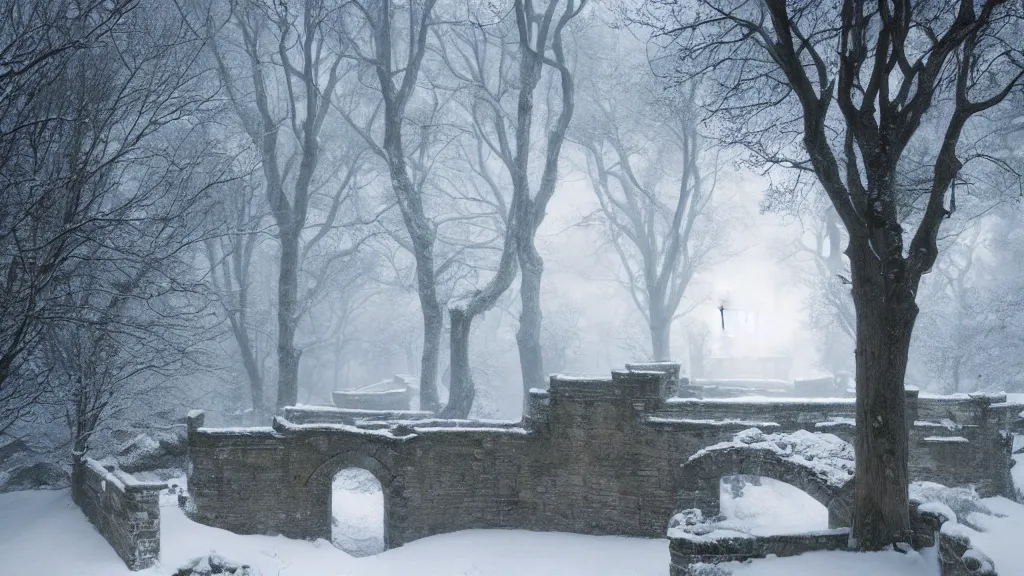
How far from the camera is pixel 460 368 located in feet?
55.3

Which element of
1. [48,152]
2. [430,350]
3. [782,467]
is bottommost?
[782,467]

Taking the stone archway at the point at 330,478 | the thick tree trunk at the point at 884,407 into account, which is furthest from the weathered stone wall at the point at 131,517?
the thick tree trunk at the point at 884,407

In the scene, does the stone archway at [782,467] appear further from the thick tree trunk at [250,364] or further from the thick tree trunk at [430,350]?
the thick tree trunk at [250,364]

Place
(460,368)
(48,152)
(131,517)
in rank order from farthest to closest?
1. (460,368)
2. (131,517)
3. (48,152)

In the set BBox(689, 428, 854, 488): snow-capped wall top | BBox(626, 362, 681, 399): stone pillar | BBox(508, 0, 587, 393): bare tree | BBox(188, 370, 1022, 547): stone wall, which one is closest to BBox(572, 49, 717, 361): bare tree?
BBox(508, 0, 587, 393): bare tree

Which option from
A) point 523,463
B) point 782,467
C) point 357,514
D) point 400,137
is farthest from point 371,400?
point 782,467

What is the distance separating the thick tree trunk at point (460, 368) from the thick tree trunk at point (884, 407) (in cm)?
1017

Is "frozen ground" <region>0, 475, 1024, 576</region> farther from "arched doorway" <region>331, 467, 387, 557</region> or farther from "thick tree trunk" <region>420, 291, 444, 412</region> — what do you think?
"thick tree trunk" <region>420, 291, 444, 412</region>

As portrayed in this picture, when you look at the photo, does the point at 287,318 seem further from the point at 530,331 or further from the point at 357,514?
the point at 530,331

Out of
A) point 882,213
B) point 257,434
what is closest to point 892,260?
point 882,213

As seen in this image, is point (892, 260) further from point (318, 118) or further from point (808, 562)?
point (318, 118)

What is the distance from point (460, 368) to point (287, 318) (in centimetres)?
501

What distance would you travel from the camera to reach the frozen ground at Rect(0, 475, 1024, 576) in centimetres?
1018

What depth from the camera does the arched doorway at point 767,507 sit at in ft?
43.7
